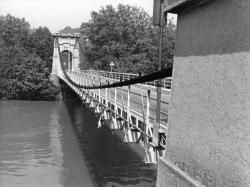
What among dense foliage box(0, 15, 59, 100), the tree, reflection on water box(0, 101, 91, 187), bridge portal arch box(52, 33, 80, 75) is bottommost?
reflection on water box(0, 101, 91, 187)

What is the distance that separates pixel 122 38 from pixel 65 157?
21700mm

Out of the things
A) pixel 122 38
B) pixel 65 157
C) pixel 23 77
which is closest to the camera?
Answer: pixel 65 157

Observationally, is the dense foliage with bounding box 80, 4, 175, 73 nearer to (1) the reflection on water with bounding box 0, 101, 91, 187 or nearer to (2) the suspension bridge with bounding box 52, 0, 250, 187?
(1) the reflection on water with bounding box 0, 101, 91, 187

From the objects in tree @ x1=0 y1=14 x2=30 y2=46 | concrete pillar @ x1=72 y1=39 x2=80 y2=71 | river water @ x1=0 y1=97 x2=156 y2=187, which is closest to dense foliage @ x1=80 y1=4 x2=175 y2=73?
concrete pillar @ x1=72 y1=39 x2=80 y2=71

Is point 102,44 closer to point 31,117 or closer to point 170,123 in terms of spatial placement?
point 31,117

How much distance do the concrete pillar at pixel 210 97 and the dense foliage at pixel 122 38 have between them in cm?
2857

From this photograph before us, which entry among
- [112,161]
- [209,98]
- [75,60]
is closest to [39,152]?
[112,161]

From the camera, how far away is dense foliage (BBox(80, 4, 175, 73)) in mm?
31266

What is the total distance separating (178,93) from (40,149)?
13628 mm

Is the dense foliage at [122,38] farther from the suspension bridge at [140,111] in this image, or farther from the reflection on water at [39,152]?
the suspension bridge at [140,111]

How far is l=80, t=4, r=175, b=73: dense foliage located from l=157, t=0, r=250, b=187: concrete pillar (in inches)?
1125

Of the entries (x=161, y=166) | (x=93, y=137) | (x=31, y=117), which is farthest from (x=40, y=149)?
(x=161, y=166)

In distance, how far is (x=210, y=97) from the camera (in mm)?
1705

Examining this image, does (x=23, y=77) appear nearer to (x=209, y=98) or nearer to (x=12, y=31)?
(x=12, y=31)
